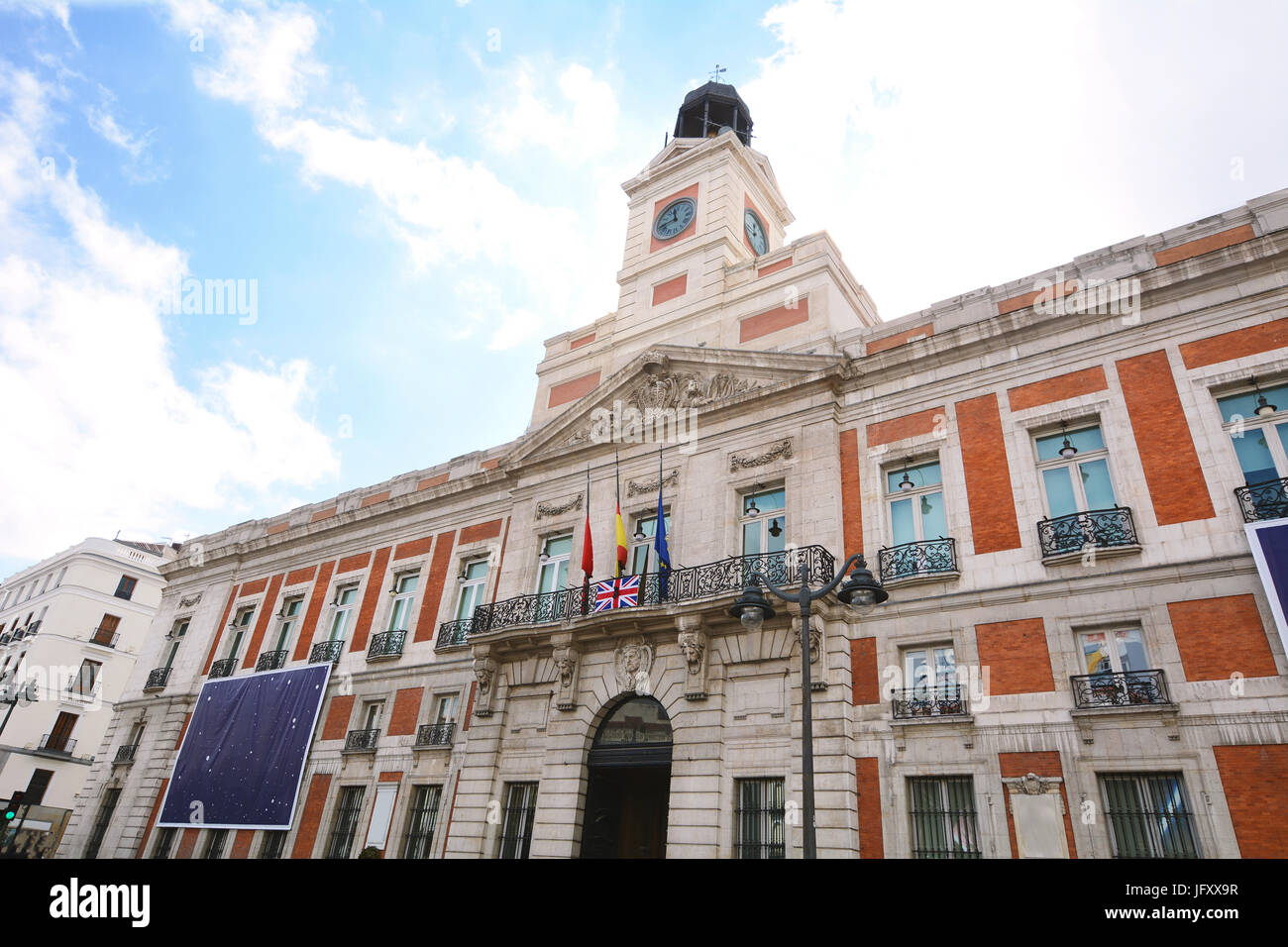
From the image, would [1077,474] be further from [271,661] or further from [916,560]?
[271,661]

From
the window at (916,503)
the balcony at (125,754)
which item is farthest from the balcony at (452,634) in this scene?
the balcony at (125,754)

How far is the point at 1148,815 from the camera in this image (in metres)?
11.9

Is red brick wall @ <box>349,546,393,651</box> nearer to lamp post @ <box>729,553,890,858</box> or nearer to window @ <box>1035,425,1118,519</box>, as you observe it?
lamp post @ <box>729,553,890,858</box>

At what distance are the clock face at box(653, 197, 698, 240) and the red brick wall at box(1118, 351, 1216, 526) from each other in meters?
14.1

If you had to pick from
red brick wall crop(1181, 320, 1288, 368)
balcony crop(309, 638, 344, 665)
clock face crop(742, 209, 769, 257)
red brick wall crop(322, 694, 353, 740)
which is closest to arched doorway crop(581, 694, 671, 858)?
red brick wall crop(322, 694, 353, 740)

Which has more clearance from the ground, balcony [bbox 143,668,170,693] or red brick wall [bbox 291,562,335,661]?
red brick wall [bbox 291,562,335,661]

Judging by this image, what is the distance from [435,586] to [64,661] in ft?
101

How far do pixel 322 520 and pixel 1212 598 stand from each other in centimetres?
2563

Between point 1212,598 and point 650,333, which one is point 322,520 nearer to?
point 650,333

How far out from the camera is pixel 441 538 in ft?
81.8

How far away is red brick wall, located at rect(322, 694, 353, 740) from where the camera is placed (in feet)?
75.4

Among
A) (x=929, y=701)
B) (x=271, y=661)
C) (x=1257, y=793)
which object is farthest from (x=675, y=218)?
(x=1257, y=793)
